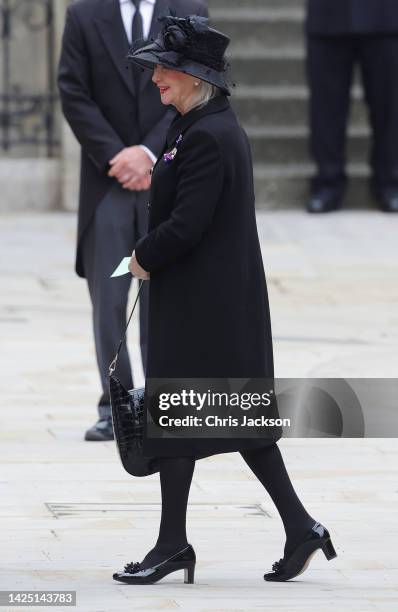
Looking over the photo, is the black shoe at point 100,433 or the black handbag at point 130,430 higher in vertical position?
the black handbag at point 130,430

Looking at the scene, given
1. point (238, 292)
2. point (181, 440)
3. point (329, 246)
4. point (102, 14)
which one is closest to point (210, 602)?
point (181, 440)

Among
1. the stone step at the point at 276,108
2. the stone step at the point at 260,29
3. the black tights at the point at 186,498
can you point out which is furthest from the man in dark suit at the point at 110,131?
the stone step at the point at 260,29

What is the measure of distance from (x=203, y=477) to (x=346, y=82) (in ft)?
19.4

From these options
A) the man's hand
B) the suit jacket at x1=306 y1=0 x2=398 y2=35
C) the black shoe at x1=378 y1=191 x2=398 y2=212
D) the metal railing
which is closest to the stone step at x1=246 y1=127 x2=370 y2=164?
the black shoe at x1=378 y1=191 x2=398 y2=212

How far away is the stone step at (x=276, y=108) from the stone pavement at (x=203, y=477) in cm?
202

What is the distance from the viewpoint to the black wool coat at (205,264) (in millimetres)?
5047

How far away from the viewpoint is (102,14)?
711cm

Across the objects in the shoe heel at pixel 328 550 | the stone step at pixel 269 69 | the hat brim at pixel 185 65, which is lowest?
the stone step at pixel 269 69

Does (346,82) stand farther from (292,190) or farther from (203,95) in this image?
(203,95)

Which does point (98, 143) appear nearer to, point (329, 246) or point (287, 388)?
point (287, 388)

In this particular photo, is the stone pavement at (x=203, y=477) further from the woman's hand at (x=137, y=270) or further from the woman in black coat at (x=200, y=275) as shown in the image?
the woman's hand at (x=137, y=270)

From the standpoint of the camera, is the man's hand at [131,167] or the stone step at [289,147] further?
the stone step at [289,147]

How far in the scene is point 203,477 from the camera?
6.52 metres

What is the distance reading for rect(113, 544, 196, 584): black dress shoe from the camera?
16.8 feet
